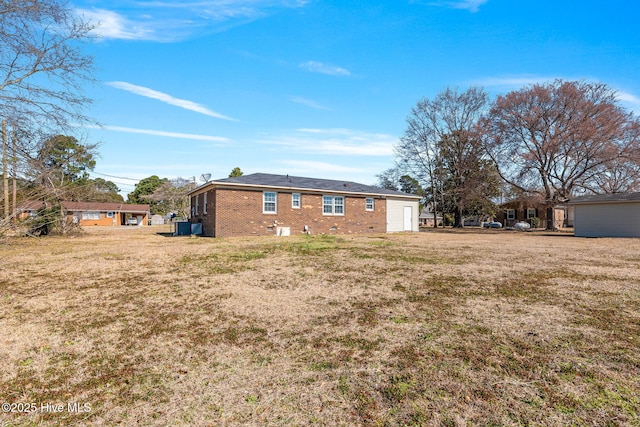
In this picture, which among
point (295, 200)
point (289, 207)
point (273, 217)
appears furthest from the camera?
point (295, 200)

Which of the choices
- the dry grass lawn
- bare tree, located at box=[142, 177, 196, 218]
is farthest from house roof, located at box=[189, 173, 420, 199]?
bare tree, located at box=[142, 177, 196, 218]

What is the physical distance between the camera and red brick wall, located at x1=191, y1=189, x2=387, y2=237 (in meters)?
17.5

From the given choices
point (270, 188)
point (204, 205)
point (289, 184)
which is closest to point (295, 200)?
point (289, 184)

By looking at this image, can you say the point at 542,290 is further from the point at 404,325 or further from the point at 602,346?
the point at 404,325

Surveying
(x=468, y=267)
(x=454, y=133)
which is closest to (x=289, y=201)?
(x=468, y=267)

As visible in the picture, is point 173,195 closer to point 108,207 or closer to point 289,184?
point 108,207

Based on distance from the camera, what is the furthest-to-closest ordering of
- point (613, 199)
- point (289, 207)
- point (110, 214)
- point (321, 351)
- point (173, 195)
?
→ 1. point (173, 195)
2. point (110, 214)
3. point (613, 199)
4. point (289, 207)
5. point (321, 351)

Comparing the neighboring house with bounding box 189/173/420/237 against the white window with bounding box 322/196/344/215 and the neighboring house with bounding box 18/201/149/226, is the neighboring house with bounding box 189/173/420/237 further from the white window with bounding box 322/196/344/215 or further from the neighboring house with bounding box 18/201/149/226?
the neighboring house with bounding box 18/201/149/226

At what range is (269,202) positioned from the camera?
62.0 ft

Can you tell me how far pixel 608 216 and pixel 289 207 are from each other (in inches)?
807

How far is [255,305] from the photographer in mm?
4922

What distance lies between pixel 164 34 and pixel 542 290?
1276 centimetres

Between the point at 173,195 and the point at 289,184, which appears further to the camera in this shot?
the point at 173,195

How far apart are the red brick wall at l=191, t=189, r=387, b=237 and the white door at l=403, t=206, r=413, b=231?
132 inches
